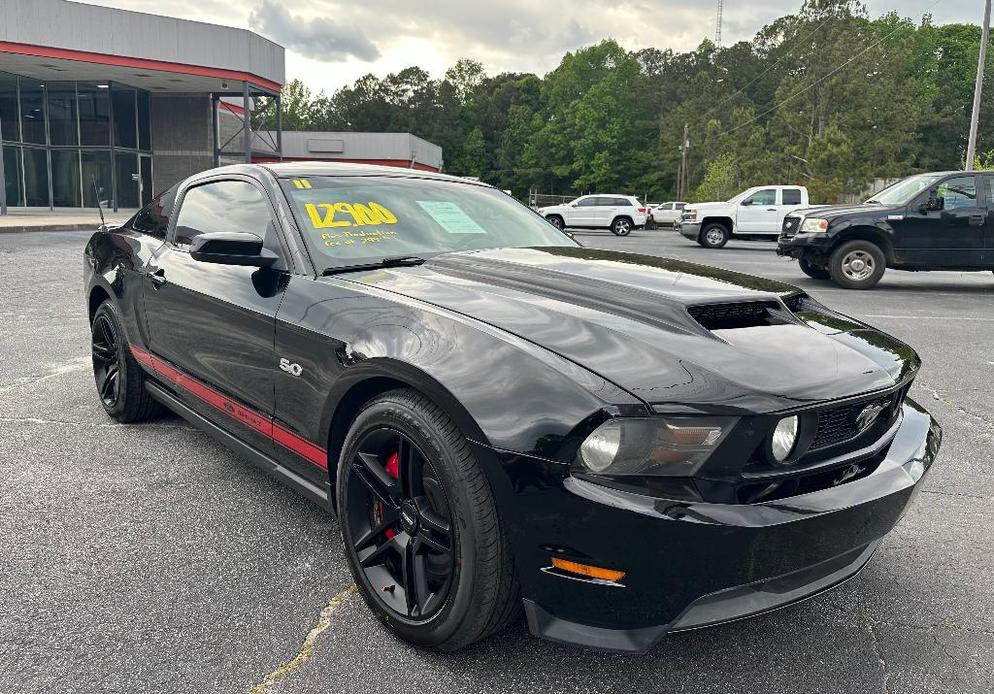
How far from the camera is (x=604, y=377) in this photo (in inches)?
75.9

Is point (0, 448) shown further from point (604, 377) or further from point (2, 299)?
point (2, 299)

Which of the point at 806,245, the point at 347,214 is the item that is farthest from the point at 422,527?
the point at 806,245

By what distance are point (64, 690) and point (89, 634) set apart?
0.28 meters

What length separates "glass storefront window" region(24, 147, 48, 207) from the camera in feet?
98.9

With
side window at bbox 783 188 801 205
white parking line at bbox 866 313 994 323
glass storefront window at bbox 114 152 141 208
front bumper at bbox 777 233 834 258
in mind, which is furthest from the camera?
glass storefront window at bbox 114 152 141 208

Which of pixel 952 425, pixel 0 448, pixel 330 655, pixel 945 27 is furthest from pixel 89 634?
pixel 945 27

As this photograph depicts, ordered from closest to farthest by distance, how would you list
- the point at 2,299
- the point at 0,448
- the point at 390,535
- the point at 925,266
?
the point at 390,535
the point at 0,448
the point at 2,299
the point at 925,266

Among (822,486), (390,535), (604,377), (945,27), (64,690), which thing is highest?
(945,27)

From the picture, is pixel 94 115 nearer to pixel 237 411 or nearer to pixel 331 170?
pixel 331 170

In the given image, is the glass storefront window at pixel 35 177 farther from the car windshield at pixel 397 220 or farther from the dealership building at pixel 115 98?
the car windshield at pixel 397 220

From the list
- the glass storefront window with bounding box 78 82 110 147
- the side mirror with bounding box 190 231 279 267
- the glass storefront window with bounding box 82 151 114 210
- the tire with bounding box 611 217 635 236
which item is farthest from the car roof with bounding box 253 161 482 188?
the glass storefront window with bounding box 78 82 110 147

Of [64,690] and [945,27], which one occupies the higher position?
[945,27]

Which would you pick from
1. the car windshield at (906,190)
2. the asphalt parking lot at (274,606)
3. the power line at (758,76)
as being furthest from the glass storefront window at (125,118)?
the power line at (758,76)

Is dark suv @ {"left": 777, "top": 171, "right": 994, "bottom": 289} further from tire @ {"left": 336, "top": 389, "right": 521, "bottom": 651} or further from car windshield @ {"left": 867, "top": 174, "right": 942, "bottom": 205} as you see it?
tire @ {"left": 336, "top": 389, "right": 521, "bottom": 651}
